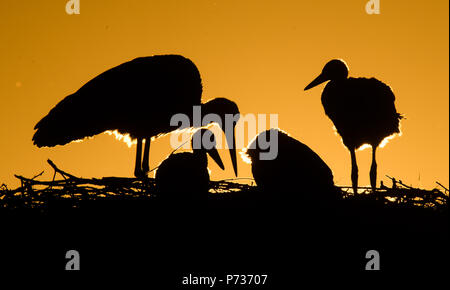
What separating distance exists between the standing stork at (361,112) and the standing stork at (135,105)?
1.95 meters

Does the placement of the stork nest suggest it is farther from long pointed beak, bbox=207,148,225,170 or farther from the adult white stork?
long pointed beak, bbox=207,148,225,170

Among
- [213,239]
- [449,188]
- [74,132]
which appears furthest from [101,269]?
[74,132]

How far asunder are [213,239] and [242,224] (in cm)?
22

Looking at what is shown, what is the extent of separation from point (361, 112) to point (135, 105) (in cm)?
321

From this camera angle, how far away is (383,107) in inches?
376

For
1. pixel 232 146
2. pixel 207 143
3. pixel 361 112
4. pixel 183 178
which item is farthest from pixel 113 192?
pixel 361 112

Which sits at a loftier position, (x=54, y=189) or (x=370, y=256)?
(x=54, y=189)

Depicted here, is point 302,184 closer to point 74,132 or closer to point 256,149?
point 256,149

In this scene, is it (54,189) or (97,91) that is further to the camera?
(97,91)

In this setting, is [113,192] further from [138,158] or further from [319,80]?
[319,80]

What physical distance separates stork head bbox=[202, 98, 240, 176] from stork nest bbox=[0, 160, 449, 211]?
281 cm

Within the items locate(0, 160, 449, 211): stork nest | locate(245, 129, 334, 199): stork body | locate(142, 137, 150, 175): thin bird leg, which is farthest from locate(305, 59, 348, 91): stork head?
locate(0, 160, 449, 211): stork nest

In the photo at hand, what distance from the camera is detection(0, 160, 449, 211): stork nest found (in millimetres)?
4852

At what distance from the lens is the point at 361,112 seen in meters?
9.51
